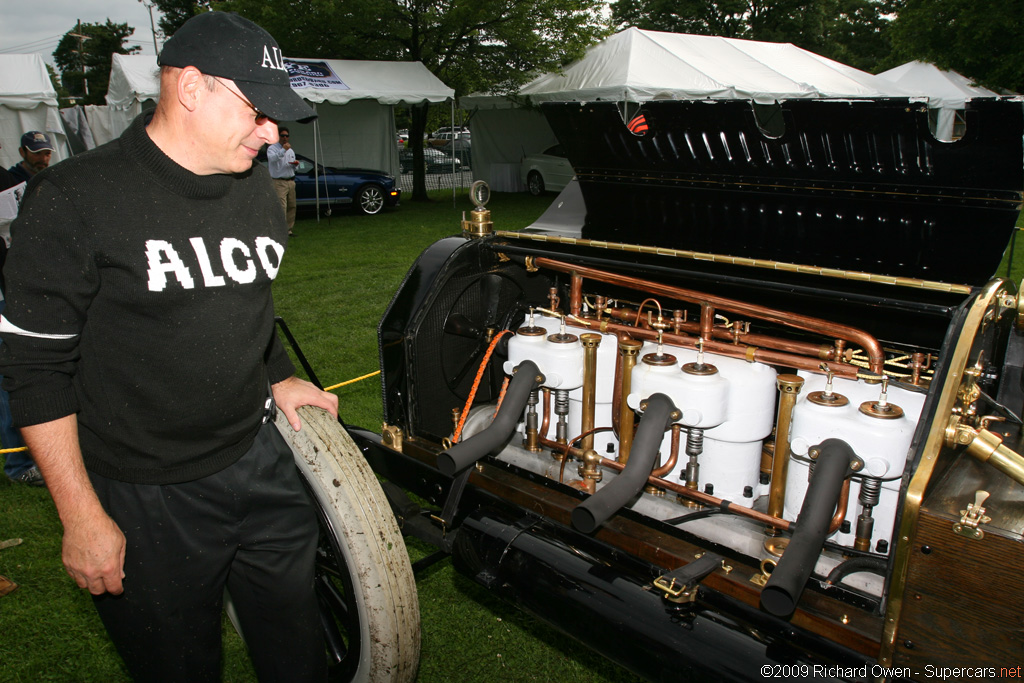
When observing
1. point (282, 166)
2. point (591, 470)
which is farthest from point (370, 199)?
point (591, 470)

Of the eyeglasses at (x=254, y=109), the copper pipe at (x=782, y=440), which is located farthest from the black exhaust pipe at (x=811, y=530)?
the eyeglasses at (x=254, y=109)

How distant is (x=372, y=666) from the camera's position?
7.33 ft

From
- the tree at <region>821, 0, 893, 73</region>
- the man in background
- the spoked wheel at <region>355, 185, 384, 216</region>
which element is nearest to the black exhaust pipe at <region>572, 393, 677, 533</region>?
the man in background

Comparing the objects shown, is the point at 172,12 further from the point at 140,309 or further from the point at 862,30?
the point at 140,309

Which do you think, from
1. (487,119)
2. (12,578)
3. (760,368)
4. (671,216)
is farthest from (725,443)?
(487,119)

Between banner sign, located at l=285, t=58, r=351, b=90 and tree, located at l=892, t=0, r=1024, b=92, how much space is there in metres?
21.1

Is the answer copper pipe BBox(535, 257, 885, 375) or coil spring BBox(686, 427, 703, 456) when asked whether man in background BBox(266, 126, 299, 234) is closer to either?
copper pipe BBox(535, 257, 885, 375)

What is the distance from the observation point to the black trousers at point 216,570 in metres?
1.80

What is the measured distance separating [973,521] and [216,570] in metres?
1.86

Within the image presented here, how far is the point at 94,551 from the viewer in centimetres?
162

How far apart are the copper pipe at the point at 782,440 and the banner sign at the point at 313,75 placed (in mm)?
12635

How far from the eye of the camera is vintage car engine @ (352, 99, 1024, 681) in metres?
1.70

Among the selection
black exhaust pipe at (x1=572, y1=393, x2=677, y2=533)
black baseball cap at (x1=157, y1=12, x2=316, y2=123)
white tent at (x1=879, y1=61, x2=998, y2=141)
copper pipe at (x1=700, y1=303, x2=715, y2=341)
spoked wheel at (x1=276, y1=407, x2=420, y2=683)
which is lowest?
spoked wheel at (x1=276, y1=407, x2=420, y2=683)

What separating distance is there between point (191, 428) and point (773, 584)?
1.50 metres
